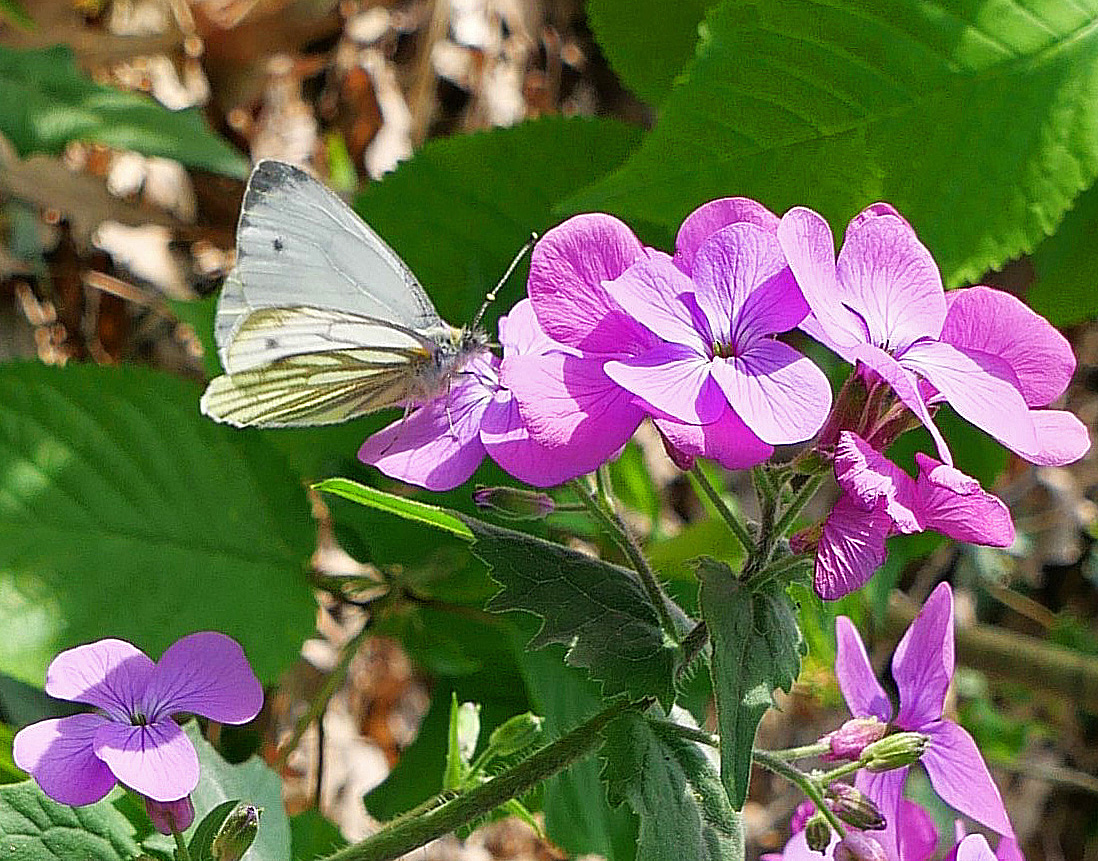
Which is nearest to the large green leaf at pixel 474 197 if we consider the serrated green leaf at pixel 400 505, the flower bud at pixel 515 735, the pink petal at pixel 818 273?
the flower bud at pixel 515 735

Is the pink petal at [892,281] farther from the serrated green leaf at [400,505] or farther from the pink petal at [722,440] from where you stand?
the serrated green leaf at [400,505]

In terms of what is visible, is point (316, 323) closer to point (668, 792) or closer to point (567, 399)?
point (567, 399)

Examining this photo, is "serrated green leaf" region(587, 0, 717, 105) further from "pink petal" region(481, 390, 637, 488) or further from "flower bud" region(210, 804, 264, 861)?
"flower bud" region(210, 804, 264, 861)

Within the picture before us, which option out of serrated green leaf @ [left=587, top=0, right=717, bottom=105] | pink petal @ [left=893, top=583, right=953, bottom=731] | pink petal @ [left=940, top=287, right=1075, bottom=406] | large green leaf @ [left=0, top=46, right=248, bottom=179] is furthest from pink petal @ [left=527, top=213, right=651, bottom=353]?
large green leaf @ [left=0, top=46, right=248, bottom=179]

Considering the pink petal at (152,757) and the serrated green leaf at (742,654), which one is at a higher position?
the serrated green leaf at (742,654)

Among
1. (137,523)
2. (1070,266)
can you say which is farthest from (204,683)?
(1070,266)

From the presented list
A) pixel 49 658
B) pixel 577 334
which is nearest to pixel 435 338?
pixel 577 334

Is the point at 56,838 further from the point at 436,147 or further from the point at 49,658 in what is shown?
the point at 436,147
